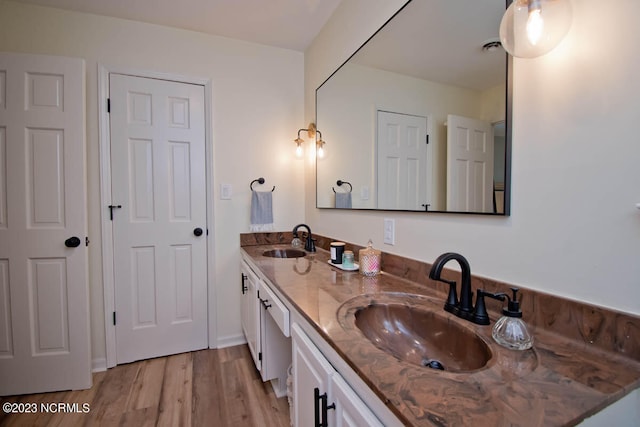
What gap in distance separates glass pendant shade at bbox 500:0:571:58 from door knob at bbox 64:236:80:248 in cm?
243

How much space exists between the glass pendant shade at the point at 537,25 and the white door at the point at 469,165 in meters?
0.24

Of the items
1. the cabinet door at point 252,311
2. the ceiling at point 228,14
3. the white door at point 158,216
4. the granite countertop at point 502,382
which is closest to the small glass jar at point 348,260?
the cabinet door at point 252,311

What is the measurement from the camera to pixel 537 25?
72 cm

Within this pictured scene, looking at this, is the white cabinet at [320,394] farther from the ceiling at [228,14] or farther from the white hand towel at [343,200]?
the ceiling at [228,14]

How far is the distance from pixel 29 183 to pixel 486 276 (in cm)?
256

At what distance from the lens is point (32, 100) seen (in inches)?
69.2

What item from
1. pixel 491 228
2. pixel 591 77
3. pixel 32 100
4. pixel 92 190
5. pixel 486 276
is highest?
pixel 32 100

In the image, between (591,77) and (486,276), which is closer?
(591,77)

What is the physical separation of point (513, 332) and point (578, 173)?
1.44 feet

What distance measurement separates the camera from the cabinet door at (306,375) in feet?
2.65

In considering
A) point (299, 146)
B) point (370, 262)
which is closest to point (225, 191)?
point (299, 146)

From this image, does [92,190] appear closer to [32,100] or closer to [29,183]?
[29,183]

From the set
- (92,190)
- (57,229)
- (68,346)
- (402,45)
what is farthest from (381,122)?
(68,346)

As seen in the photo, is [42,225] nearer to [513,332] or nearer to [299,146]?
[299,146]
